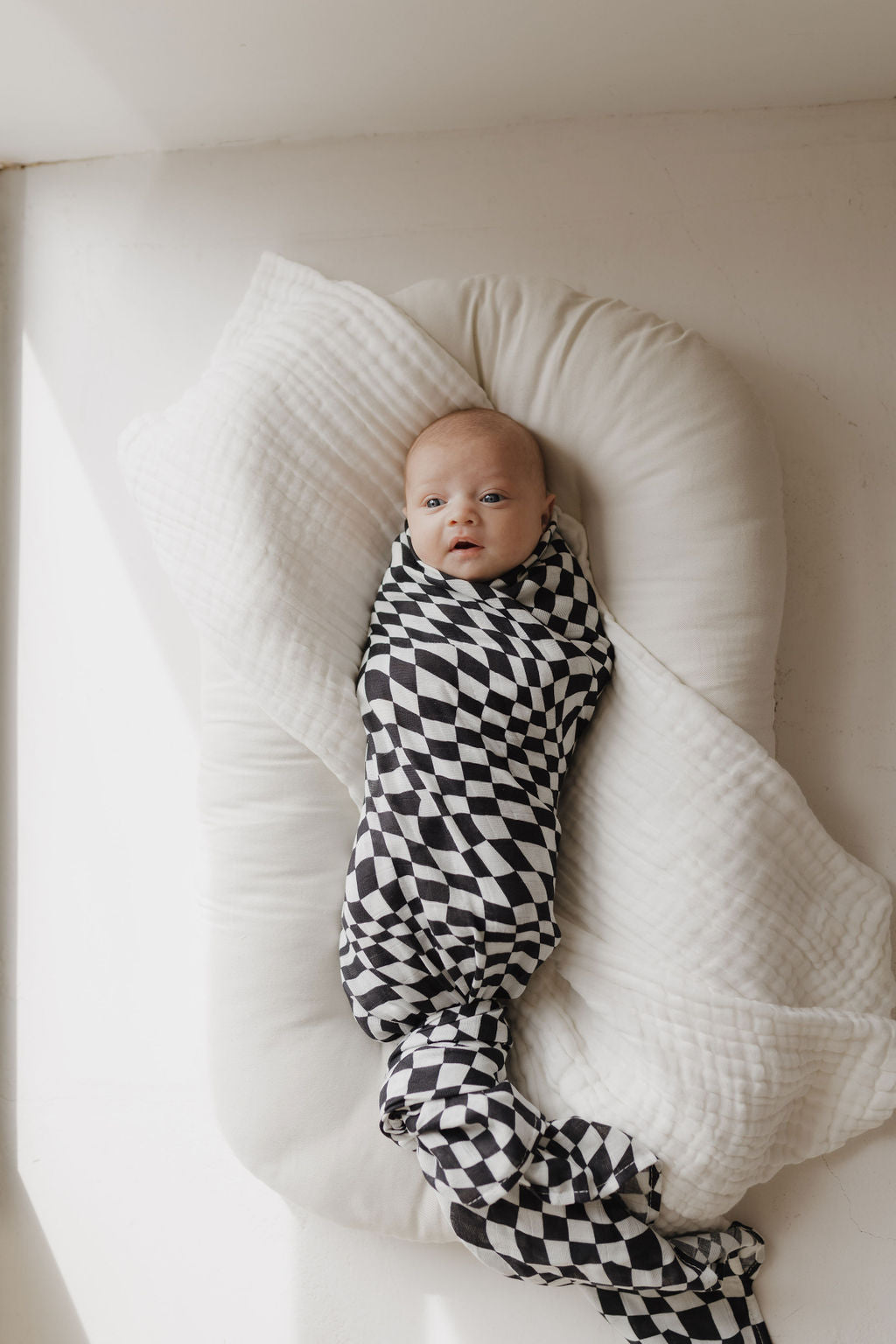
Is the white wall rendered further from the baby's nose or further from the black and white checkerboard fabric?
the baby's nose

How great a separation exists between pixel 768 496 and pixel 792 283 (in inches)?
15.9

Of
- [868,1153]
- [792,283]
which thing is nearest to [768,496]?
[792,283]

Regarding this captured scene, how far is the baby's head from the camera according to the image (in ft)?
4.20

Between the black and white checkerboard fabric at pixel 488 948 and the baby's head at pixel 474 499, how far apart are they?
0.14 ft

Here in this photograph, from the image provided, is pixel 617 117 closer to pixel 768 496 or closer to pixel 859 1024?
pixel 768 496

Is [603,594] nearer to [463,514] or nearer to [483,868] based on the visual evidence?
[463,514]

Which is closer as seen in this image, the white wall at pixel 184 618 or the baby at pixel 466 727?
the baby at pixel 466 727

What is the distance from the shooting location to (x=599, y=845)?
1308 mm

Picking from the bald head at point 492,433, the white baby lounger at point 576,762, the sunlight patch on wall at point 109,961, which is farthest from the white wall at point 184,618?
the bald head at point 492,433

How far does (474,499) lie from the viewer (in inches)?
50.7

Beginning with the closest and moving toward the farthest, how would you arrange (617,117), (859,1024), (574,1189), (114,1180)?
(574,1189)
(859,1024)
(114,1180)
(617,117)

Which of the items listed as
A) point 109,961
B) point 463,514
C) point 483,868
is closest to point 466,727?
point 483,868

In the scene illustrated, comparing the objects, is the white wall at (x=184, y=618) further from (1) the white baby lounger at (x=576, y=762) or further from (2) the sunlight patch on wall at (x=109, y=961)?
(1) the white baby lounger at (x=576, y=762)

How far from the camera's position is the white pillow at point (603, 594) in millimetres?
1271
